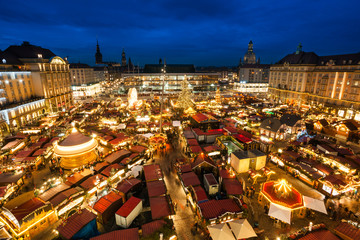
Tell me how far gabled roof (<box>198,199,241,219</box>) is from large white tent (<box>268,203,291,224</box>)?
2.71m

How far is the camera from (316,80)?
55.5 metres

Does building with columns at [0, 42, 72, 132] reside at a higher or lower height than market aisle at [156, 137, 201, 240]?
higher

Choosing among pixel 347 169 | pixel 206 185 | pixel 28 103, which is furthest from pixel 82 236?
pixel 28 103

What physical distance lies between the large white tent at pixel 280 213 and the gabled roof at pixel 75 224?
13.7m

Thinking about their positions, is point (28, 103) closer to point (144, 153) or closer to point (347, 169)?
point (144, 153)

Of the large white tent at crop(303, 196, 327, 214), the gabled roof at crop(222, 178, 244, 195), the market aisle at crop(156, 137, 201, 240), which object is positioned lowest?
the market aisle at crop(156, 137, 201, 240)

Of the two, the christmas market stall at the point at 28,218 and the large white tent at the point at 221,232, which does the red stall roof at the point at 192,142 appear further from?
the christmas market stall at the point at 28,218

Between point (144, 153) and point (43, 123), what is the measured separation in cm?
2682

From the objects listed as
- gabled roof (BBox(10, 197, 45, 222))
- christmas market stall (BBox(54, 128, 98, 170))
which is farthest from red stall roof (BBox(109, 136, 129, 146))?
gabled roof (BBox(10, 197, 45, 222))

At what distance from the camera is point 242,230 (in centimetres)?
→ 1191

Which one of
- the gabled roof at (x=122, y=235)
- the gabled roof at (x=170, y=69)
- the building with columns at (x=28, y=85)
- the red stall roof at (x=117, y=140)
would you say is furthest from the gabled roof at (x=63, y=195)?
the gabled roof at (x=170, y=69)

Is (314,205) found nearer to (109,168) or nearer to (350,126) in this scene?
(109,168)

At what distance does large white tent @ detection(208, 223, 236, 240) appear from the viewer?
11656mm

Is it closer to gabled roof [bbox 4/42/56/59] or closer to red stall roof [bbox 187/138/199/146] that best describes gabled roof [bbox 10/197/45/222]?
red stall roof [bbox 187/138/199/146]
